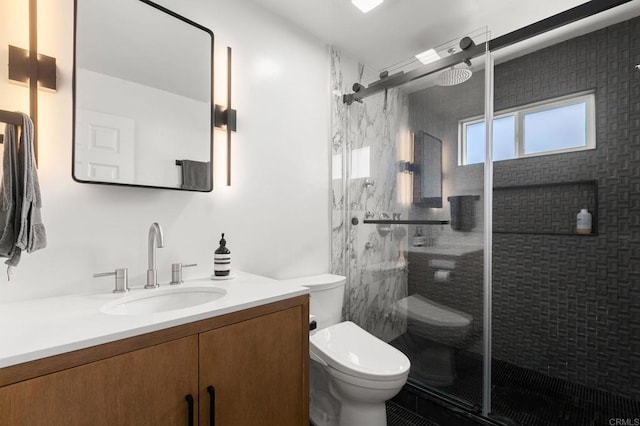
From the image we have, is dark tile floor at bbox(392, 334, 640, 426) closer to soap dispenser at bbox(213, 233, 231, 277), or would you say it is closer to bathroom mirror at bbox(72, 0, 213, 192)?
soap dispenser at bbox(213, 233, 231, 277)

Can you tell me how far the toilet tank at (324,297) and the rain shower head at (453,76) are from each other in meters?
1.42

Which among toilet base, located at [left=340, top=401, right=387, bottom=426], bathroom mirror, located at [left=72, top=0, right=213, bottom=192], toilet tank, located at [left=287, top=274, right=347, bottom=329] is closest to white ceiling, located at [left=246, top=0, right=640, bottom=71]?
bathroom mirror, located at [left=72, top=0, right=213, bottom=192]

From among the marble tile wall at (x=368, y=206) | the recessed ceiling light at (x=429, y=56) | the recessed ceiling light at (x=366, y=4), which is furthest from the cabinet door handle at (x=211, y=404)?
the recessed ceiling light at (x=429, y=56)

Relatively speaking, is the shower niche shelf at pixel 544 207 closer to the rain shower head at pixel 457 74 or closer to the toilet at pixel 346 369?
the rain shower head at pixel 457 74

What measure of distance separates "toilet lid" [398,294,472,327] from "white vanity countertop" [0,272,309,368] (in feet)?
3.95

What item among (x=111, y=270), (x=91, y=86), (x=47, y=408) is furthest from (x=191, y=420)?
(x=91, y=86)

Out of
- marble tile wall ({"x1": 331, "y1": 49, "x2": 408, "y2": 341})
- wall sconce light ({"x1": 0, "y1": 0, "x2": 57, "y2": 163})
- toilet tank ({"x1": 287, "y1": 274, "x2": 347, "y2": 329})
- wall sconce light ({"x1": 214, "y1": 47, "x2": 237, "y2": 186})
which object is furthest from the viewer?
marble tile wall ({"x1": 331, "y1": 49, "x2": 408, "y2": 341})

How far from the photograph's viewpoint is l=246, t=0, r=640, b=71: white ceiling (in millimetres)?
1745

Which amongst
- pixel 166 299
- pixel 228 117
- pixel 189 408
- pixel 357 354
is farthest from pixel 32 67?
pixel 357 354

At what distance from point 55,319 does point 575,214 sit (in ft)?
9.27

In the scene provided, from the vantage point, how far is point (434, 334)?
1.99 m

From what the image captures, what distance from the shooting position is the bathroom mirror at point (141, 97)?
117 centimetres

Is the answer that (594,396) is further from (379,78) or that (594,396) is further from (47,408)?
(47,408)

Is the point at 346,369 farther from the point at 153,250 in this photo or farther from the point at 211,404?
the point at 153,250
